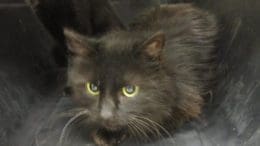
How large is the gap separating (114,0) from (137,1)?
0.45 feet

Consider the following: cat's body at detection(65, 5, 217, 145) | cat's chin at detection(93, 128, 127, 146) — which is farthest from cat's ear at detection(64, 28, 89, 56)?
cat's chin at detection(93, 128, 127, 146)

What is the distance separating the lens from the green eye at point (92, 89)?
1.25 metres

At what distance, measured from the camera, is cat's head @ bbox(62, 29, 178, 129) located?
1.20 metres

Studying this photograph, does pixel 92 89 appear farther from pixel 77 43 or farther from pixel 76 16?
pixel 76 16

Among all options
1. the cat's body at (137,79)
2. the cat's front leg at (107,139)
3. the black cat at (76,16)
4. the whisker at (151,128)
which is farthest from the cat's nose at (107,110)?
the black cat at (76,16)

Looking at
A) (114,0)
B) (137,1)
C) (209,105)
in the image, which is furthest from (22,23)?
(209,105)

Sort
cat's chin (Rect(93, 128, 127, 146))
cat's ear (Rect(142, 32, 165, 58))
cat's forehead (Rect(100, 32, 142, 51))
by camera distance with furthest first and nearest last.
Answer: cat's chin (Rect(93, 128, 127, 146)) → cat's forehead (Rect(100, 32, 142, 51)) → cat's ear (Rect(142, 32, 165, 58))

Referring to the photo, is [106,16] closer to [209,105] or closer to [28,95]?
[28,95]

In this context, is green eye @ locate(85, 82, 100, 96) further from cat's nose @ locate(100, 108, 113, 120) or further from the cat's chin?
the cat's chin

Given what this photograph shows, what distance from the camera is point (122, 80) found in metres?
1.22

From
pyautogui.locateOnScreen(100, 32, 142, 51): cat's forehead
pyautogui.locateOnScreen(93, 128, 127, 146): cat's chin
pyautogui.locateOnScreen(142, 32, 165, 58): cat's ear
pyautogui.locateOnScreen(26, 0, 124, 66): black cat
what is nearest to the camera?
pyautogui.locateOnScreen(142, 32, 165, 58): cat's ear

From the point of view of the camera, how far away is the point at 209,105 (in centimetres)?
159

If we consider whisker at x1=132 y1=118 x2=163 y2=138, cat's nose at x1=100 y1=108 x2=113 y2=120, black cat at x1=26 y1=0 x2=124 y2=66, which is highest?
black cat at x1=26 y1=0 x2=124 y2=66

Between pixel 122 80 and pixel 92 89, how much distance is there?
122mm
